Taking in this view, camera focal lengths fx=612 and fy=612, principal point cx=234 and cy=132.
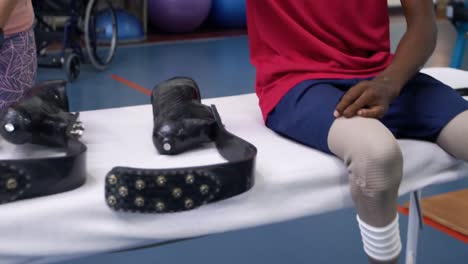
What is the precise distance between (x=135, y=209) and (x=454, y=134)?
2.01 ft

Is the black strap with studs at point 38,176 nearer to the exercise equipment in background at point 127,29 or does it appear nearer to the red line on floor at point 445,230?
the red line on floor at point 445,230

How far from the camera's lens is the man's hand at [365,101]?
1.05 m

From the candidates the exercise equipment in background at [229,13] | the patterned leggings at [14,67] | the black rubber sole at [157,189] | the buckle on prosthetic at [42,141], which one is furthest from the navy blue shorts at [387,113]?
the exercise equipment in background at [229,13]

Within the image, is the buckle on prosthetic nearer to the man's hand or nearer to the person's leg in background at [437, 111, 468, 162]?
the man's hand

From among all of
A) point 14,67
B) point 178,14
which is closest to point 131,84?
point 178,14

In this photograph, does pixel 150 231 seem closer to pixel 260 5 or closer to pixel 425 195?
pixel 260 5

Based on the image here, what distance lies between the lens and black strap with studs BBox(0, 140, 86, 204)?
2.75 ft

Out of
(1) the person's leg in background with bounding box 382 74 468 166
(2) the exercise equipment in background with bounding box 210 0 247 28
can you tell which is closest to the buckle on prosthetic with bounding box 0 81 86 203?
(1) the person's leg in background with bounding box 382 74 468 166

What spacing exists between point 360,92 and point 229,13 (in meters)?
4.85

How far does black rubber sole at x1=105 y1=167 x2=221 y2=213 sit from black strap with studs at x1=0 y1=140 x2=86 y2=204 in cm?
6

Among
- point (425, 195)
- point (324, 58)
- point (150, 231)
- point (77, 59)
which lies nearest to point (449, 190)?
point (425, 195)

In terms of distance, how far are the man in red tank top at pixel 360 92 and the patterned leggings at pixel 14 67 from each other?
557mm

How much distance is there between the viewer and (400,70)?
3.85 ft

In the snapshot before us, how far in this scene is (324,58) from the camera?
1.31 m
